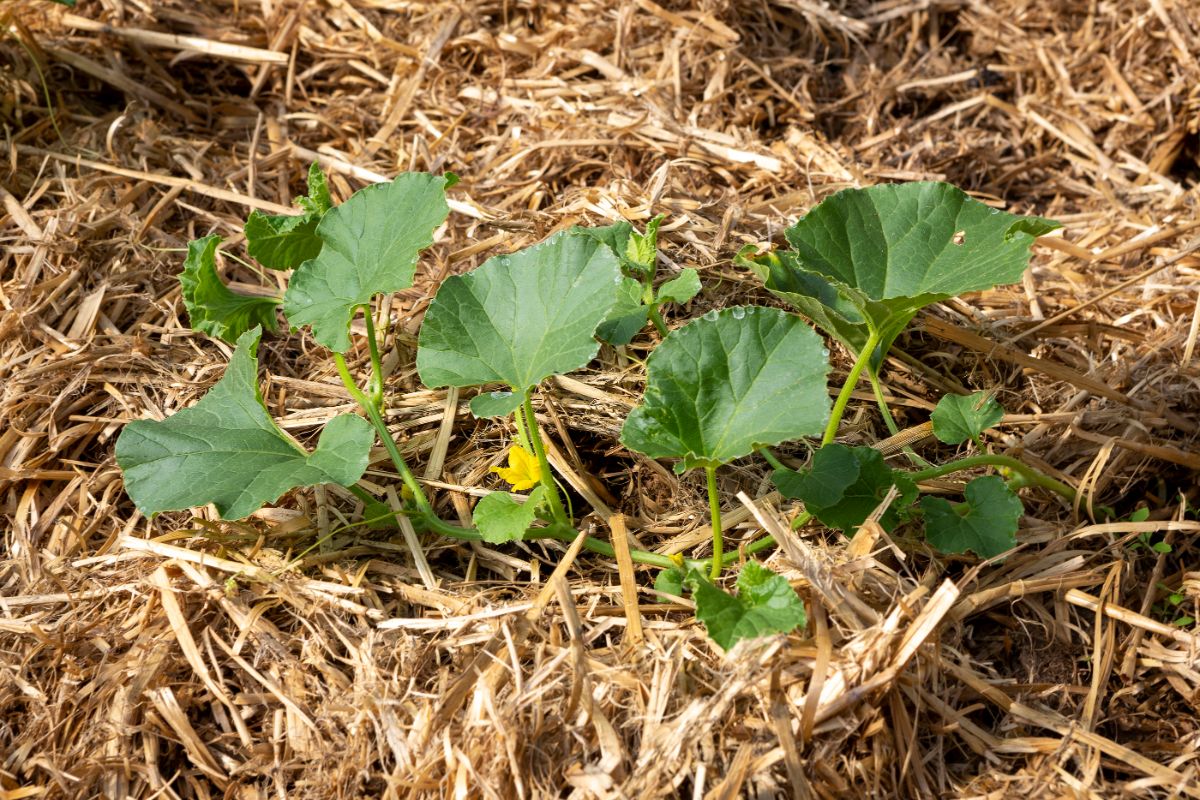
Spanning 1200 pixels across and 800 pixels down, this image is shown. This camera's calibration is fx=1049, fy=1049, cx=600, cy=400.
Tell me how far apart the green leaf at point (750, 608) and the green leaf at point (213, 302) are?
115 cm

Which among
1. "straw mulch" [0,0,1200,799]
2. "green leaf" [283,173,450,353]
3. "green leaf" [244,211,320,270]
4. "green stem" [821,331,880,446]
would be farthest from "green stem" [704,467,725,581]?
"green leaf" [244,211,320,270]

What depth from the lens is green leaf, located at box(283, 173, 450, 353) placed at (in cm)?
200

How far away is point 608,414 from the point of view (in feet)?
7.05

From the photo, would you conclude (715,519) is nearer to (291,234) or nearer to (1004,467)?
(1004,467)

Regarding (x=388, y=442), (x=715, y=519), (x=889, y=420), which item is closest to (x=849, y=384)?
(x=889, y=420)

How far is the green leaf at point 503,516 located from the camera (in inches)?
70.9

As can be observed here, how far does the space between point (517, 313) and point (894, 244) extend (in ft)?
2.41

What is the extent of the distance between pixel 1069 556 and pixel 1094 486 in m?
0.17

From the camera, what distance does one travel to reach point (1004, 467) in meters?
2.05

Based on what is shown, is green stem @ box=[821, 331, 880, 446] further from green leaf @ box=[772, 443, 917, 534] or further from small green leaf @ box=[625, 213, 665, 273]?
small green leaf @ box=[625, 213, 665, 273]

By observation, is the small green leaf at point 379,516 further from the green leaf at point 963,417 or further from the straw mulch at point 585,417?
the green leaf at point 963,417

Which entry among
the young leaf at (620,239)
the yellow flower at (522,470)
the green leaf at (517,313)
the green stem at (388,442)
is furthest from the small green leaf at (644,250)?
the green stem at (388,442)

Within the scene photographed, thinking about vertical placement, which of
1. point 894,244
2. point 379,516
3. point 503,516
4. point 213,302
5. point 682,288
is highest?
point 894,244

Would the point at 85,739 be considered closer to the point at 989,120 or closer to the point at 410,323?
the point at 410,323
